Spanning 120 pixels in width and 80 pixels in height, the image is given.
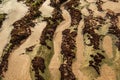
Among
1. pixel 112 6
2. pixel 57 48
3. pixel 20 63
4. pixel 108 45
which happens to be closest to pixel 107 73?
pixel 108 45

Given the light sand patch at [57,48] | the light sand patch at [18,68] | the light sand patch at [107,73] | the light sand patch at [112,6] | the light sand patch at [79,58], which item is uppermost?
the light sand patch at [18,68]

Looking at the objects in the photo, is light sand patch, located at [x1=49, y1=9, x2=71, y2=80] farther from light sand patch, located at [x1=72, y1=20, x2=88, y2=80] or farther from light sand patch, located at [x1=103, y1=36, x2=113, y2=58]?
light sand patch, located at [x1=103, y1=36, x2=113, y2=58]

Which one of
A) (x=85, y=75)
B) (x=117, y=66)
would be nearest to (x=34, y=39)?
(x=85, y=75)

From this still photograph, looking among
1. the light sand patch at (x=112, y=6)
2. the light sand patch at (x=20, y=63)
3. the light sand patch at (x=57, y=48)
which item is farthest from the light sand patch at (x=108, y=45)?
the light sand patch at (x=20, y=63)

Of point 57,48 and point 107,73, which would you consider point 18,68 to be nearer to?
point 57,48

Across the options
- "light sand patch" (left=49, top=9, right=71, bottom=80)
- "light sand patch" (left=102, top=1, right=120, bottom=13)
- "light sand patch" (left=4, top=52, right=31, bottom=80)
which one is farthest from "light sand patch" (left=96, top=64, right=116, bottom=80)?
"light sand patch" (left=102, top=1, right=120, bottom=13)

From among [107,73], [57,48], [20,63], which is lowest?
[107,73]

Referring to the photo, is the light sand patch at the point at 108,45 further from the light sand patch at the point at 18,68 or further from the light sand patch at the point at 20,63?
the light sand patch at the point at 18,68

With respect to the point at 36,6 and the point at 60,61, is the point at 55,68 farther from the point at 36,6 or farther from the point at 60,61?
the point at 36,6

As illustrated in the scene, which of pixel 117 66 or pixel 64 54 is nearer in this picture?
pixel 117 66
